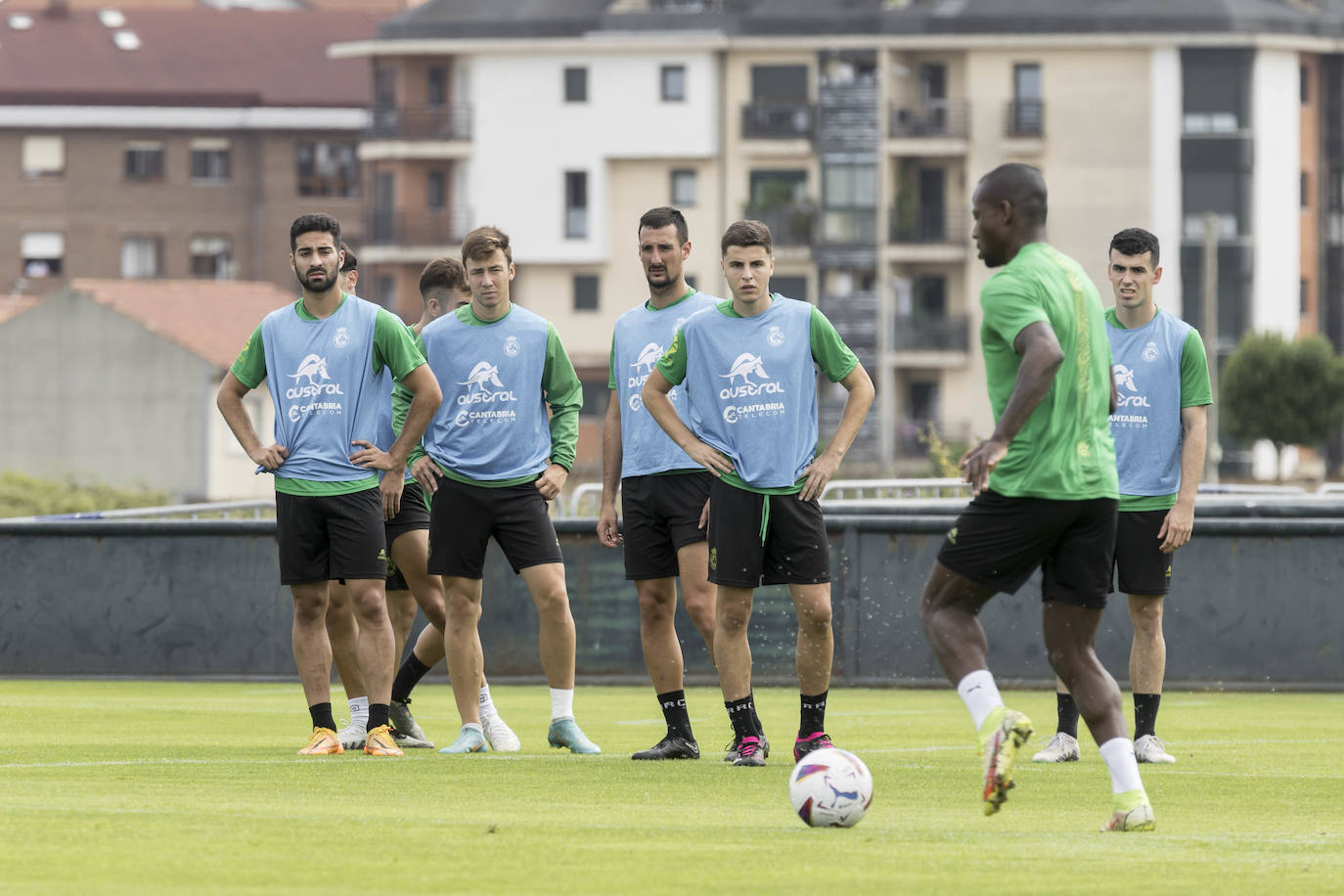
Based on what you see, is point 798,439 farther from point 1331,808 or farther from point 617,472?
point 1331,808

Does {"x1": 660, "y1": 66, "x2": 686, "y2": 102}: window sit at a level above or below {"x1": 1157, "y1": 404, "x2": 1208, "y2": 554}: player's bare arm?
above

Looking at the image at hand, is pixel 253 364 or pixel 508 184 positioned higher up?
pixel 508 184

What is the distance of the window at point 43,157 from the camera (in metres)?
88.6

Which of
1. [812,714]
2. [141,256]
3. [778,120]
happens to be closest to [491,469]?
[812,714]

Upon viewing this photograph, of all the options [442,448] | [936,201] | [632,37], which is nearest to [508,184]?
[632,37]

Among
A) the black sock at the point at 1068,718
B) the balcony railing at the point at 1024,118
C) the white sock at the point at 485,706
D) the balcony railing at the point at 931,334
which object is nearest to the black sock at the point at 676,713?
the white sock at the point at 485,706

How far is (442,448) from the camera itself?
1134cm

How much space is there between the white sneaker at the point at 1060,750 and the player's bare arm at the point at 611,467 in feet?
7.00

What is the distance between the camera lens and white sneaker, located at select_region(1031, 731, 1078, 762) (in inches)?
440

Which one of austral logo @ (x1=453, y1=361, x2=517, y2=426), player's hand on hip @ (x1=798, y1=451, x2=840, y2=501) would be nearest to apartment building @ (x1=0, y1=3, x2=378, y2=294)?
austral logo @ (x1=453, y1=361, x2=517, y2=426)

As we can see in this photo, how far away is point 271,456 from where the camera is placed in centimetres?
1091

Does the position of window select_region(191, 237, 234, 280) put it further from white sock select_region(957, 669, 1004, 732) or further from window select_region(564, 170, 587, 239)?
white sock select_region(957, 669, 1004, 732)

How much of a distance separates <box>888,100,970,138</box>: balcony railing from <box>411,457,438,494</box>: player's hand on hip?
6588 cm

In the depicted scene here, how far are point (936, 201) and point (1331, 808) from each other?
6938cm
